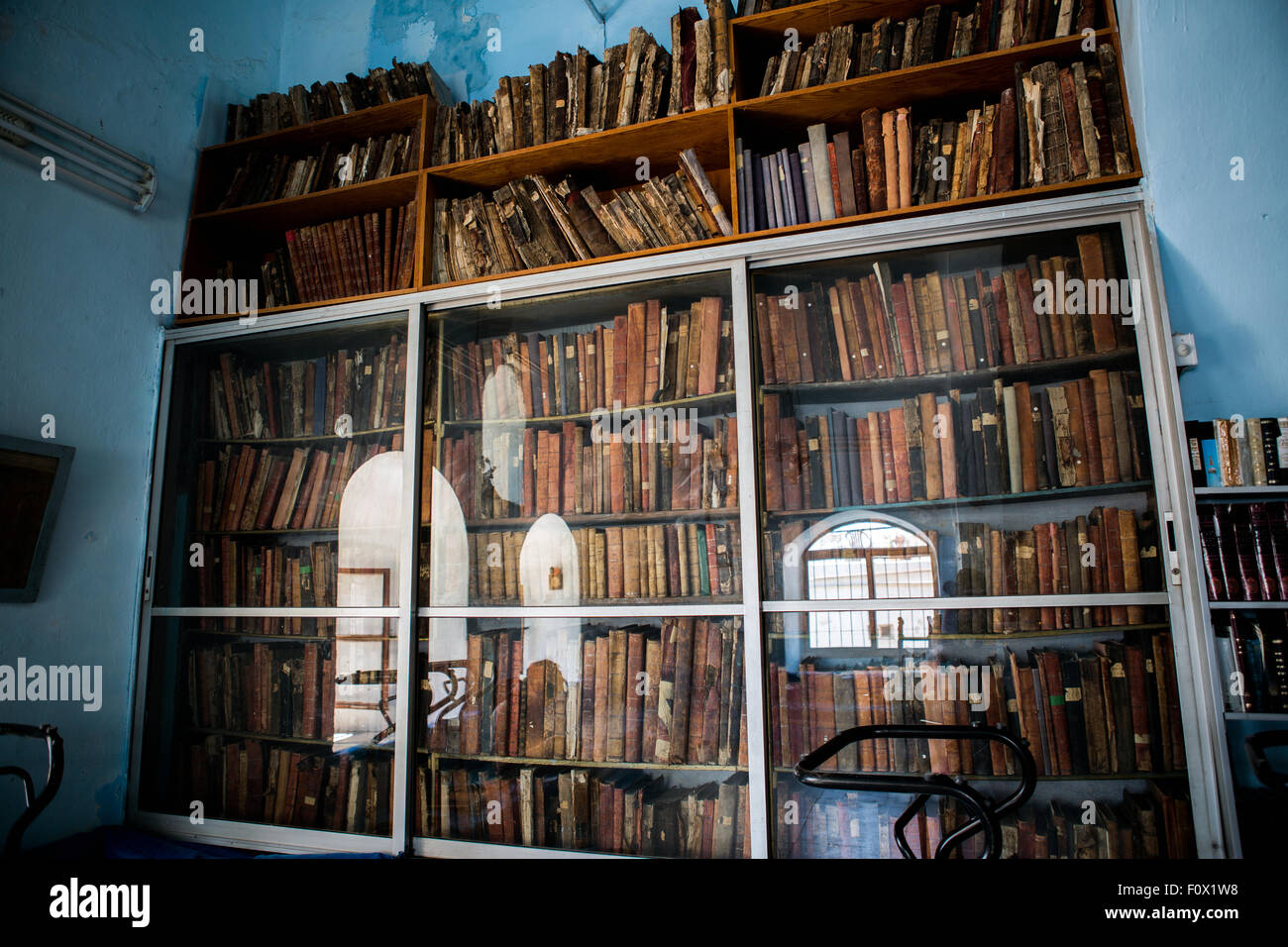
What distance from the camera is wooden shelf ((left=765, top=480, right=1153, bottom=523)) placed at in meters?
1.80

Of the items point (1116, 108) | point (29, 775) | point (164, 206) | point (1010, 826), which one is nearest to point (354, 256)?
point (164, 206)

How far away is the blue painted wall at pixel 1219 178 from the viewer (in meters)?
1.96

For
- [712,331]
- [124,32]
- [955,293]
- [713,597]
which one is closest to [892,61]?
[955,293]

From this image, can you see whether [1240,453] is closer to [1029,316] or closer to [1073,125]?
[1029,316]

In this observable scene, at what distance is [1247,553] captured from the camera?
5.77 feet

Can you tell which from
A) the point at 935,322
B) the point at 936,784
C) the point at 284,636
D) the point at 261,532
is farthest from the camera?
the point at 261,532

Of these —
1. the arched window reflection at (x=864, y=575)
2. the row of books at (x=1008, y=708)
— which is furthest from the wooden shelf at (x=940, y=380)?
the row of books at (x=1008, y=708)

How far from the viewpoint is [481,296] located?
2.37m

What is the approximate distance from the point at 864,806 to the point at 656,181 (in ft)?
6.75

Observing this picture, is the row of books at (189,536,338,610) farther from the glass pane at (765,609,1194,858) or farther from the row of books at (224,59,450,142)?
the row of books at (224,59,450,142)

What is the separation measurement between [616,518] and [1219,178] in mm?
2142

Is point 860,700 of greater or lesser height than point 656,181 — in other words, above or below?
below

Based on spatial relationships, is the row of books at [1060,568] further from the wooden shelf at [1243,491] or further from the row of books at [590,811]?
the row of books at [590,811]

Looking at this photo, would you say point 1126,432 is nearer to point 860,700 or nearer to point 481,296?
point 860,700
